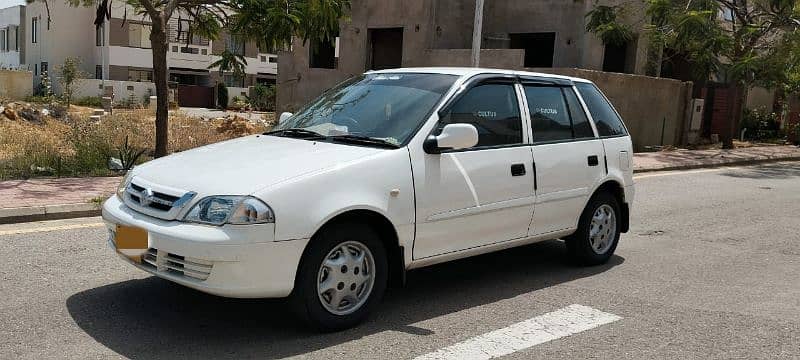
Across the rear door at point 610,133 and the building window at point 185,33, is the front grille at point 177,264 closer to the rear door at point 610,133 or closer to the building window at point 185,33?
the rear door at point 610,133

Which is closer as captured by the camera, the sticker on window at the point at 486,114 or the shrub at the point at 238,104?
the sticker on window at the point at 486,114

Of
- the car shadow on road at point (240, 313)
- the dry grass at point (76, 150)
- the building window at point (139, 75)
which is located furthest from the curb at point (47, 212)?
the building window at point (139, 75)

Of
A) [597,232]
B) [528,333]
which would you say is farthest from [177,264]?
[597,232]

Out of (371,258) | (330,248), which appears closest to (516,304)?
(371,258)

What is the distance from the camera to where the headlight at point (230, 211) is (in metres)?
4.00

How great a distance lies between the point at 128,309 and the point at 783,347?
4448mm

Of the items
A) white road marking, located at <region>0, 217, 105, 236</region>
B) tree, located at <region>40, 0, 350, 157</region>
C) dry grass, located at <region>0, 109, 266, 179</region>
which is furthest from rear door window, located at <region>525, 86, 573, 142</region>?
dry grass, located at <region>0, 109, 266, 179</region>

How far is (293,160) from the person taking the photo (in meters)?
4.46

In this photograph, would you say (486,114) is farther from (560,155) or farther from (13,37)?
(13,37)

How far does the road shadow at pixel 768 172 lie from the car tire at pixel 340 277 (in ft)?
44.6

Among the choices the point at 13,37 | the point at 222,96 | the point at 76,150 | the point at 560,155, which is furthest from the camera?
the point at 13,37

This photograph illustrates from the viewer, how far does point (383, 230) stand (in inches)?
184

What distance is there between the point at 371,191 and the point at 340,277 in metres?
0.58

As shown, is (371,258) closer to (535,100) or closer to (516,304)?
(516,304)
